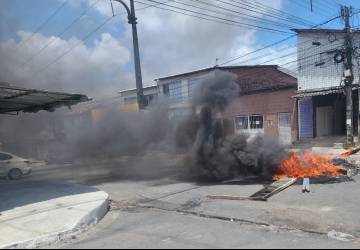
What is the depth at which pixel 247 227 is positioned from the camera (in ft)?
24.5

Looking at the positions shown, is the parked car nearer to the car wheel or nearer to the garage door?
the car wheel

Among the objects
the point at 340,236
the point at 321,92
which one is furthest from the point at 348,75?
the point at 340,236

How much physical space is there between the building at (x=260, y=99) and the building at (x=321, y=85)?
32.1 inches

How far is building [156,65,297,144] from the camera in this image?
26547 millimetres

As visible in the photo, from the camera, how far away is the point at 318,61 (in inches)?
973

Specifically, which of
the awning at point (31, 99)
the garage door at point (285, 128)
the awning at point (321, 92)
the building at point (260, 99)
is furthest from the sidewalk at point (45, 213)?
the garage door at point (285, 128)

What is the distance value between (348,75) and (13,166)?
17446 mm

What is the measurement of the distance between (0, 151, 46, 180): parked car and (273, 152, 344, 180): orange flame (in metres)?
11.7

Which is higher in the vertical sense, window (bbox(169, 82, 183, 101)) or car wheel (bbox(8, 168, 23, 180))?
window (bbox(169, 82, 183, 101))

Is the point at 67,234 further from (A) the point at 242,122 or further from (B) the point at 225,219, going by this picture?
(A) the point at 242,122

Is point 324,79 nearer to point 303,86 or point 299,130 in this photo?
point 303,86

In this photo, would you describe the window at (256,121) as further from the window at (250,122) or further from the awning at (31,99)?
the awning at (31,99)

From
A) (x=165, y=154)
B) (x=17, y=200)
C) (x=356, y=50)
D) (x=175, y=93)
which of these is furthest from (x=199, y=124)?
(x=175, y=93)

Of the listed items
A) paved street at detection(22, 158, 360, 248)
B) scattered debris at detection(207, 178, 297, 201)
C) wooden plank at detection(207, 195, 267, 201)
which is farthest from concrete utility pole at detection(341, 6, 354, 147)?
wooden plank at detection(207, 195, 267, 201)
